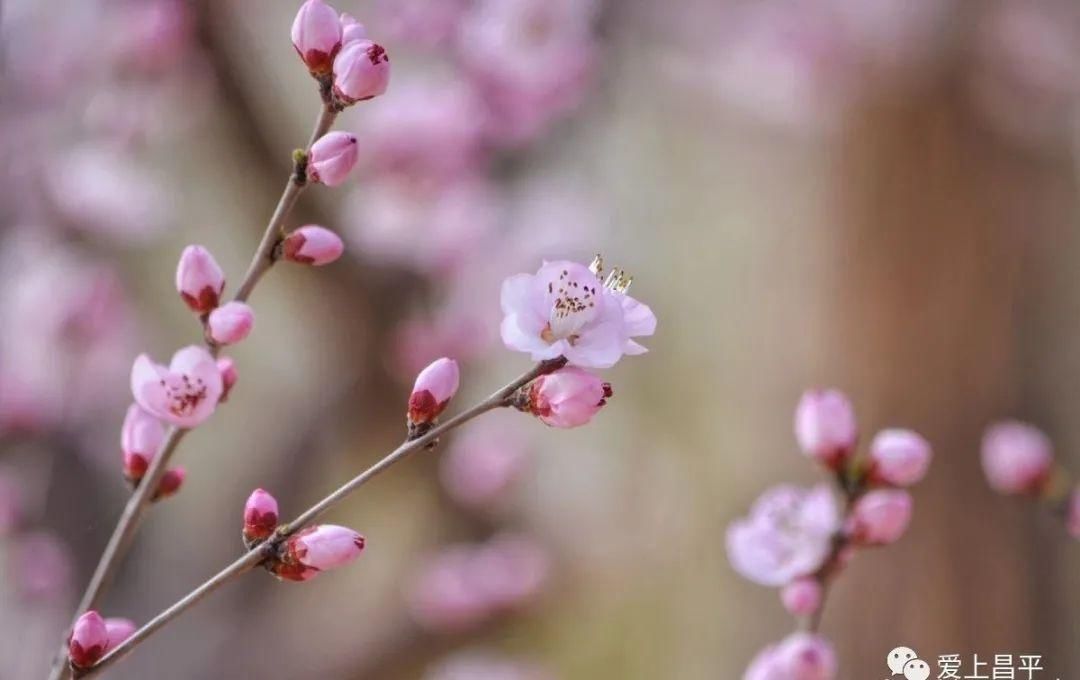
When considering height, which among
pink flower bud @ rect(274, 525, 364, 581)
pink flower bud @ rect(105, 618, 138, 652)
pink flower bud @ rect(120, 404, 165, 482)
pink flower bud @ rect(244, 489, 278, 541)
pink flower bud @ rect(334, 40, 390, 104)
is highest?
pink flower bud @ rect(334, 40, 390, 104)

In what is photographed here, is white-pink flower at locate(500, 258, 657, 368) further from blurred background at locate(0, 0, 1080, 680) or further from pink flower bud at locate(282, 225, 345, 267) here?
blurred background at locate(0, 0, 1080, 680)

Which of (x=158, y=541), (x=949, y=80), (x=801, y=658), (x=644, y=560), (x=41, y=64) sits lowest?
(x=801, y=658)

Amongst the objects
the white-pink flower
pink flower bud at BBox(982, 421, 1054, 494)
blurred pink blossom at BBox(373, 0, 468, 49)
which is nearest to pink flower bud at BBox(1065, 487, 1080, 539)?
pink flower bud at BBox(982, 421, 1054, 494)

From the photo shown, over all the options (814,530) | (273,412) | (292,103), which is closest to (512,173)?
(292,103)

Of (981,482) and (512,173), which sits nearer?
(981,482)

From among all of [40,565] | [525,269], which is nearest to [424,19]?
[525,269]

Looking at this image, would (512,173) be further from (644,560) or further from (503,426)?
(644,560)

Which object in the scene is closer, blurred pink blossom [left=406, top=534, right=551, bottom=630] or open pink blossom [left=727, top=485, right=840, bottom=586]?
open pink blossom [left=727, top=485, right=840, bottom=586]

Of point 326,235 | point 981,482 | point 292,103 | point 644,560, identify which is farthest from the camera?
point 644,560
